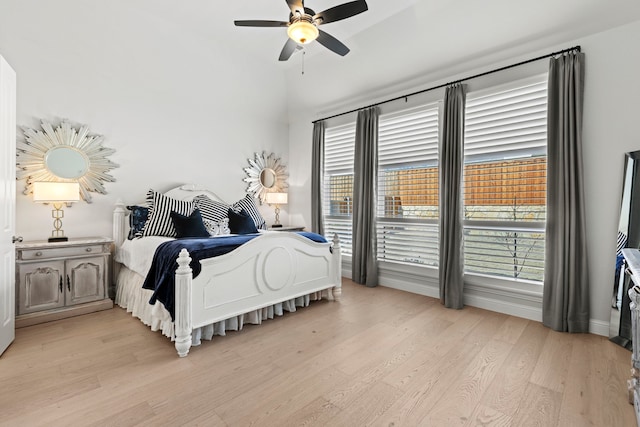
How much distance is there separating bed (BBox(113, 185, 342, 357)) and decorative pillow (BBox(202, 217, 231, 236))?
465mm

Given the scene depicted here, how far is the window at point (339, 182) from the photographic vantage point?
15.8ft

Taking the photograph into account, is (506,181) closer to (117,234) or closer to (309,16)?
(309,16)

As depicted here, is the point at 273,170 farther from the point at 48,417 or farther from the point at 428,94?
the point at 48,417

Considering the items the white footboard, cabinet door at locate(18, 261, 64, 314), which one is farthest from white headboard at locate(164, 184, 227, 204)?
the white footboard

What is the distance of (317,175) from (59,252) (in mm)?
3390

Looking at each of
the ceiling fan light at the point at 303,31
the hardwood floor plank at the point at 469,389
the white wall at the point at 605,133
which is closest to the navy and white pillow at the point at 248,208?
the ceiling fan light at the point at 303,31

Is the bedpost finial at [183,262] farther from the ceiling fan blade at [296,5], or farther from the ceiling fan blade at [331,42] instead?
the ceiling fan blade at [331,42]

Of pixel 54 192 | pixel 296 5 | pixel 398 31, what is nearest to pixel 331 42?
pixel 296 5

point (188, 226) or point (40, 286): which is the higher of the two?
point (188, 226)

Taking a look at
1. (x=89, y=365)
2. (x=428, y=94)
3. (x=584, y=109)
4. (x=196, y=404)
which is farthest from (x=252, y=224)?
(x=584, y=109)

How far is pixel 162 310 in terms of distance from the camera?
2598 mm

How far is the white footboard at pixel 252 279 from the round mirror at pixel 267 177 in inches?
87.3

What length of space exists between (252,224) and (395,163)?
208 cm

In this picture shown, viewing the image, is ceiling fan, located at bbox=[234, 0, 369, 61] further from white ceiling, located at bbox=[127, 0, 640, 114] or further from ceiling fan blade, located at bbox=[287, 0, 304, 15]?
white ceiling, located at bbox=[127, 0, 640, 114]
